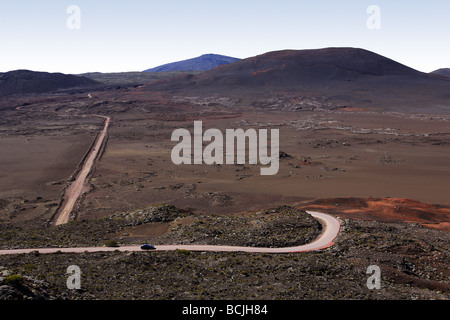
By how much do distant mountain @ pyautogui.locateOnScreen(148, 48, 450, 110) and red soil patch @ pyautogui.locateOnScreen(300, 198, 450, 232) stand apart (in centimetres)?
9389

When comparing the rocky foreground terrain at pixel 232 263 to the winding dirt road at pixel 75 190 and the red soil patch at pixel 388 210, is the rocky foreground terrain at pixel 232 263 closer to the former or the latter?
the red soil patch at pixel 388 210

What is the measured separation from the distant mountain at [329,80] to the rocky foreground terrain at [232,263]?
109317 mm

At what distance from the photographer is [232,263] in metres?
22.4

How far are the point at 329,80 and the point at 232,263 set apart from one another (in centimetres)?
15139

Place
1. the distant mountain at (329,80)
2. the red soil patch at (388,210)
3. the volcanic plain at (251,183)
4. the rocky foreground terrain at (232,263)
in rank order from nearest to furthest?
the rocky foreground terrain at (232,263)
the volcanic plain at (251,183)
the red soil patch at (388,210)
the distant mountain at (329,80)

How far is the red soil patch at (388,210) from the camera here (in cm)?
3584

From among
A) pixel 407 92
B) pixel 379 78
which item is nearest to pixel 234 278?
pixel 407 92

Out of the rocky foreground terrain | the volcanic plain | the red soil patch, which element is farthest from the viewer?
the red soil patch

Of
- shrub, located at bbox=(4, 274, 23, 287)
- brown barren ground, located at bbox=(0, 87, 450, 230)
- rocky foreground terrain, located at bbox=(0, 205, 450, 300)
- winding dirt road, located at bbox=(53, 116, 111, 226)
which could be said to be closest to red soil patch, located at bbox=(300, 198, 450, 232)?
brown barren ground, located at bbox=(0, 87, 450, 230)

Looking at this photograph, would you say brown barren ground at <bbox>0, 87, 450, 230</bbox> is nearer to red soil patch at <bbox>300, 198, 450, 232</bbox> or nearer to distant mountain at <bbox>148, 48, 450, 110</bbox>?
red soil patch at <bbox>300, 198, 450, 232</bbox>

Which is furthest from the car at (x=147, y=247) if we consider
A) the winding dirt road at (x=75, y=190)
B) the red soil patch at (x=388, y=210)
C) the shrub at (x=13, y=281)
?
the red soil patch at (x=388, y=210)

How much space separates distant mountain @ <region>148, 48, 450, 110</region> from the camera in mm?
136750

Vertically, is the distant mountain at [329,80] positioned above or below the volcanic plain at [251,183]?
above
